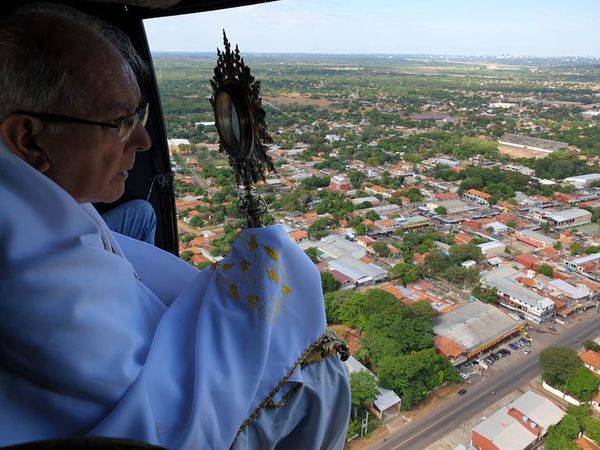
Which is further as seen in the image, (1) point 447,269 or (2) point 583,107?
(2) point 583,107

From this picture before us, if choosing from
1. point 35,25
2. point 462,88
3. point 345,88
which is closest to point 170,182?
point 35,25

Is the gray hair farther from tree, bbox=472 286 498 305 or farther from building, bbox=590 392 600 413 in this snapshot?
tree, bbox=472 286 498 305

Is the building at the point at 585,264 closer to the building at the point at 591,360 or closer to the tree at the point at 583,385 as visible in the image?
the building at the point at 591,360

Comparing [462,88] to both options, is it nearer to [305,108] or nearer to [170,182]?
[305,108]

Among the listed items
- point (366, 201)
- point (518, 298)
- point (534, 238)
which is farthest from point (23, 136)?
point (366, 201)

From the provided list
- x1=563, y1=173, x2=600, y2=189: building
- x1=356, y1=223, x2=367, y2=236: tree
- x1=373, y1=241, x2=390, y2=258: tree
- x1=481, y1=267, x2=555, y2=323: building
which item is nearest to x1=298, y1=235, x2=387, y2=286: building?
x1=373, y1=241, x2=390, y2=258: tree

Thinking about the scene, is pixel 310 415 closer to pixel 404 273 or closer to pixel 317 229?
pixel 404 273
